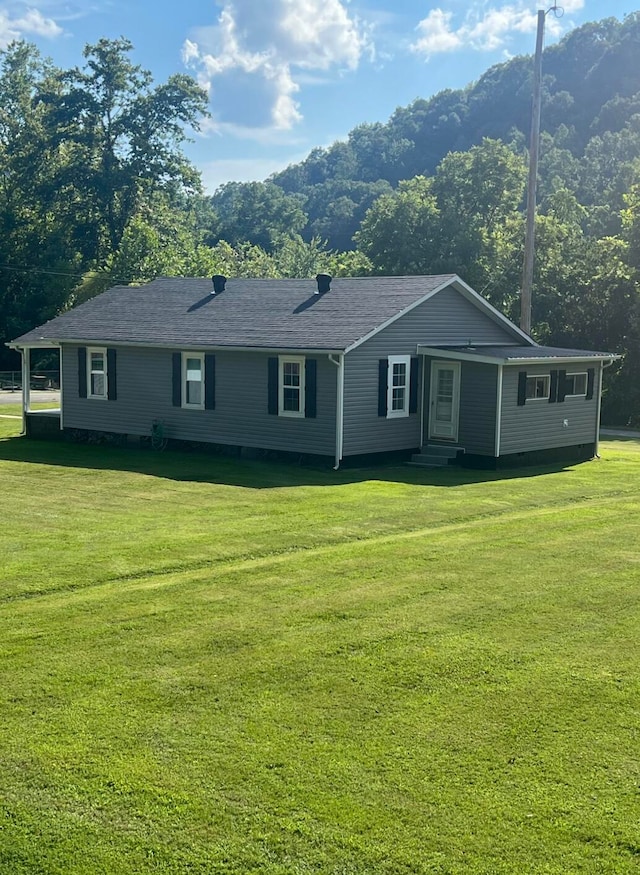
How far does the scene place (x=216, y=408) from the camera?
913 inches

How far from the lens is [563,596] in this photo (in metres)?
10.7

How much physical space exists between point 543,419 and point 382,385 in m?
3.82

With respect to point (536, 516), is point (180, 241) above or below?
above

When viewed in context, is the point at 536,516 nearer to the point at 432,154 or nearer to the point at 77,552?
the point at 77,552

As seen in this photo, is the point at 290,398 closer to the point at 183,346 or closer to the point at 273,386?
the point at 273,386

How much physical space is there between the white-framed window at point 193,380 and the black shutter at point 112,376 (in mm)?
2269

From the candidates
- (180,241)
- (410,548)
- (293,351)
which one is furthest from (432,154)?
(410,548)

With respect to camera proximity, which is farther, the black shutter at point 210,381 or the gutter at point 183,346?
the black shutter at point 210,381

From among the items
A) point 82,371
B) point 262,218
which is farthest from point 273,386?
point 262,218

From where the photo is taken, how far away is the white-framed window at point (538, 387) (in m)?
22.4

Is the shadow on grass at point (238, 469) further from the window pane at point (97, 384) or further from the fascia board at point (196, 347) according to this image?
the fascia board at point (196, 347)

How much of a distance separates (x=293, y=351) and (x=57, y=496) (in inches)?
244

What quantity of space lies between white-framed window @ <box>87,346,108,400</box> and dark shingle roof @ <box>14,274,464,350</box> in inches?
18.4

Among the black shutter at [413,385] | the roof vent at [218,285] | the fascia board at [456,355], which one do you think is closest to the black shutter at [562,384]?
the fascia board at [456,355]
